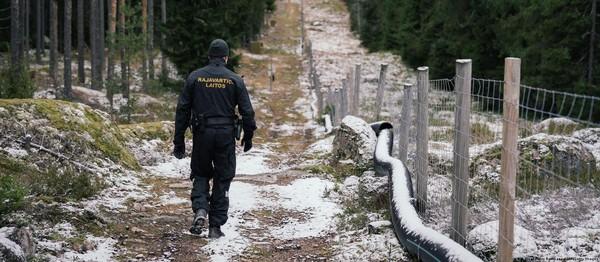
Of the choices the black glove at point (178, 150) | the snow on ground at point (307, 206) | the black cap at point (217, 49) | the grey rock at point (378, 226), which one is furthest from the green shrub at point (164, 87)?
the grey rock at point (378, 226)

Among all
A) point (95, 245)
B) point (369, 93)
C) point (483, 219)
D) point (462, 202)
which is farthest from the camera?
point (369, 93)

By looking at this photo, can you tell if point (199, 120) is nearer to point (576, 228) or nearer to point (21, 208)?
point (21, 208)

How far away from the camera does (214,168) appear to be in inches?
261

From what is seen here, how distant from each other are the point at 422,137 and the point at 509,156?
102 inches

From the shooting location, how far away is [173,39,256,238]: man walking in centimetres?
638

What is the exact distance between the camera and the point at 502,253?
4.29m

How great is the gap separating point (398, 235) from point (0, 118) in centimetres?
560

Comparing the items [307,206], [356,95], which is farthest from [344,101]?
[307,206]

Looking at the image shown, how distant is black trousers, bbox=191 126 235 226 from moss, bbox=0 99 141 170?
309cm

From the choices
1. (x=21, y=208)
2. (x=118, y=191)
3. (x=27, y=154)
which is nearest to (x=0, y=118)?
(x=27, y=154)

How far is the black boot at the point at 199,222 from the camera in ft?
21.3

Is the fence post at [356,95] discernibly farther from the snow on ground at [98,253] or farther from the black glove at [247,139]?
the snow on ground at [98,253]

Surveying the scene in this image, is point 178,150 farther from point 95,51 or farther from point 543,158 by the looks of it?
point 95,51

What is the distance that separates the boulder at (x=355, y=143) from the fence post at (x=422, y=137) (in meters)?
2.99
